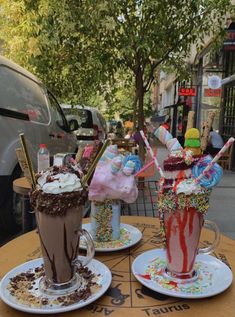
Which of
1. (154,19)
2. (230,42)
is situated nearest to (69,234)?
(154,19)

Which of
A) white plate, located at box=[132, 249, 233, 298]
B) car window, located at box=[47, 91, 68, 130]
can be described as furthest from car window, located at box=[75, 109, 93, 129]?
white plate, located at box=[132, 249, 233, 298]

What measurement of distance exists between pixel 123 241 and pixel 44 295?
56cm

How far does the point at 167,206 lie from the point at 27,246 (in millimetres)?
786

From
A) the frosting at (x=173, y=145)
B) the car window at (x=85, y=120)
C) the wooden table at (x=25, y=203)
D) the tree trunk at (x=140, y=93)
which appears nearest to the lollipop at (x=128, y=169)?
the frosting at (x=173, y=145)

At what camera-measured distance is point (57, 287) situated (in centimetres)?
121

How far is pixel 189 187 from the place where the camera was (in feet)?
3.95

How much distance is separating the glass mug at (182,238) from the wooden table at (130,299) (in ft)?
0.39

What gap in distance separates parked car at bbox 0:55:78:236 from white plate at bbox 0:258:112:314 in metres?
1.84

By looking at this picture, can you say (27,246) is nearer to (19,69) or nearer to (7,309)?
(7,309)

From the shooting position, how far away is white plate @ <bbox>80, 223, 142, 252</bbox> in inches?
62.4

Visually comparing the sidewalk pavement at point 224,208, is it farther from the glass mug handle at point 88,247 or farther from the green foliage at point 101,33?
the glass mug handle at point 88,247

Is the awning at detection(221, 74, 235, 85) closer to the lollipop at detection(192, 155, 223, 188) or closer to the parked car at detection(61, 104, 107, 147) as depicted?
the parked car at detection(61, 104, 107, 147)

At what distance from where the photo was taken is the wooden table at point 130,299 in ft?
3.67

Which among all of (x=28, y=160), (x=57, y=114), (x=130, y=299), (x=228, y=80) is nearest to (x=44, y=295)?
(x=130, y=299)
